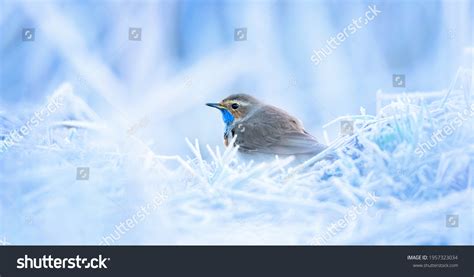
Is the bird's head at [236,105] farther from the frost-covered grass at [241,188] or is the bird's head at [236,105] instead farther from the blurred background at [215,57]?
the frost-covered grass at [241,188]

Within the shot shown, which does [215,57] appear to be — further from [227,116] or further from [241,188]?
[241,188]

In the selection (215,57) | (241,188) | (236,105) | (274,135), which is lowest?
(241,188)

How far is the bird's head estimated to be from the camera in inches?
83.1

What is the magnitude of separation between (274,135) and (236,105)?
17 centimetres

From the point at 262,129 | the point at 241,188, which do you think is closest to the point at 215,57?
the point at 262,129

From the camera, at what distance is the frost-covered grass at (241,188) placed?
2057mm

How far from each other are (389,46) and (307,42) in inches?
11.3

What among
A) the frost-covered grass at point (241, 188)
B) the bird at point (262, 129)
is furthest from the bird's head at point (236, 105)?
the frost-covered grass at point (241, 188)

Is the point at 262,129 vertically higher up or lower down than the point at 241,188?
higher up

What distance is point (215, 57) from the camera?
2.13m

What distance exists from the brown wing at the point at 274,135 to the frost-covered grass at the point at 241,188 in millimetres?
46

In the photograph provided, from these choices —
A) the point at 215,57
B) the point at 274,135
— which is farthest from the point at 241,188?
the point at 215,57

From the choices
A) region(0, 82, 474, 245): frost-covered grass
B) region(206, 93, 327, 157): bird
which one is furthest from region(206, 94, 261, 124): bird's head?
region(0, 82, 474, 245): frost-covered grass
